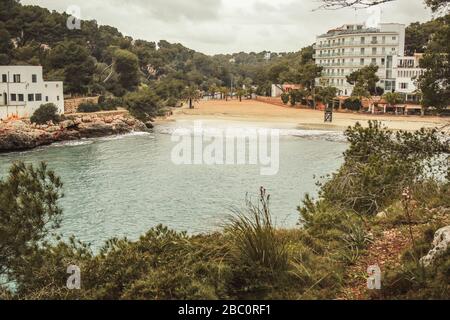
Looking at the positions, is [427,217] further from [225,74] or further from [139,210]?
[225,74]

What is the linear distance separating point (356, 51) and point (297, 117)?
62.0 ft

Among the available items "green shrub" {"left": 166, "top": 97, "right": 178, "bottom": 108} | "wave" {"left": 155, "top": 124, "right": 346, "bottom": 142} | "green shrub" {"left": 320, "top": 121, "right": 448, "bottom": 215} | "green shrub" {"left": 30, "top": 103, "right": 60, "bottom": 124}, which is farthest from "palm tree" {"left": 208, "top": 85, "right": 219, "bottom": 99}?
"green shrub" {"left": 320, "top": 121, "right": 448, "bottom": 215}

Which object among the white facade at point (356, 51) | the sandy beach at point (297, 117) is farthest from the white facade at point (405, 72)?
the sandy beach at point (297, 117)

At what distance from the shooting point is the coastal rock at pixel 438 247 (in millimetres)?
6219

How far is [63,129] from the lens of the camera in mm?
44969

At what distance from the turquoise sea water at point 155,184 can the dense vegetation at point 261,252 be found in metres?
2.78

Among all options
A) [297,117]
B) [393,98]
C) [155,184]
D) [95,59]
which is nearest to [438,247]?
[155,184]

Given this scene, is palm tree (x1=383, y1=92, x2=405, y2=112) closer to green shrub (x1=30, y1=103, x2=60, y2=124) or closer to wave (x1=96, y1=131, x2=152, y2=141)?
wave (x1=96, y1=131, x2=152, y2=141)

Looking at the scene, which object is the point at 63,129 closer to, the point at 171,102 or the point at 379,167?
the point at 171,102

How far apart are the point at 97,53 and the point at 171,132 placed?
40.8m

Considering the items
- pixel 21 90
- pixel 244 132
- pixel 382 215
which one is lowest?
pixel 244 132

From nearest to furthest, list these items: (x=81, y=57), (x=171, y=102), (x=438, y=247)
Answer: (x=438, y=247)
(x=81, y=57)
(x=171, y=102)

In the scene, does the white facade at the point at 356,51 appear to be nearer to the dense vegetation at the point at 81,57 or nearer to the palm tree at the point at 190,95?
the dense vegetation at the point at 81,57

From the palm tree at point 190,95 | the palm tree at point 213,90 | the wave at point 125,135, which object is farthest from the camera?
the palm tree at point 213,90
